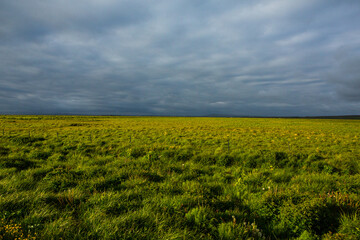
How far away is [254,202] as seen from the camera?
4586 mm

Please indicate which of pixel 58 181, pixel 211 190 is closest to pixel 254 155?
pixel 211 190

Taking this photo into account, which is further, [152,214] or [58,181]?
[58,181]

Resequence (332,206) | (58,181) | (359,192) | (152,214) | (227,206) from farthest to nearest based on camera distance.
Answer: (58,181) < (359,192) < (227,206) < (332,206) < (152,214)

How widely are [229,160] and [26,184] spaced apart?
9402 mm

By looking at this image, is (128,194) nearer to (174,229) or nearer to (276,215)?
(174,229)

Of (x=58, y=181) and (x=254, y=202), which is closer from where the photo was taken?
(x=254, y=202)

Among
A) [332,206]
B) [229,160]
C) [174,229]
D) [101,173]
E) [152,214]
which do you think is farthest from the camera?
[229,160]

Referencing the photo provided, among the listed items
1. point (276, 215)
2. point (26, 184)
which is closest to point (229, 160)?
point (276, 215)

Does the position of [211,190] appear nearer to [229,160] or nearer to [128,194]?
[128,194]

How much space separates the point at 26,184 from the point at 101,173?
2.34 metres

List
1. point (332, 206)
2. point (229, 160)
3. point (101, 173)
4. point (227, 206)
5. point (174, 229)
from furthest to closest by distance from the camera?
point (229, 160), point (101, 173), point (227, 206), point (332, 206), point (174, 229)

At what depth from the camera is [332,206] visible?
420 cm

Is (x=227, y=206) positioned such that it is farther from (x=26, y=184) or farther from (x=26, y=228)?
(x=26, y=184)

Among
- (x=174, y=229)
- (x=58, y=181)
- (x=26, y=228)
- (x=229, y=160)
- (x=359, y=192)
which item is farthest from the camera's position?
(x=229, y=160)
